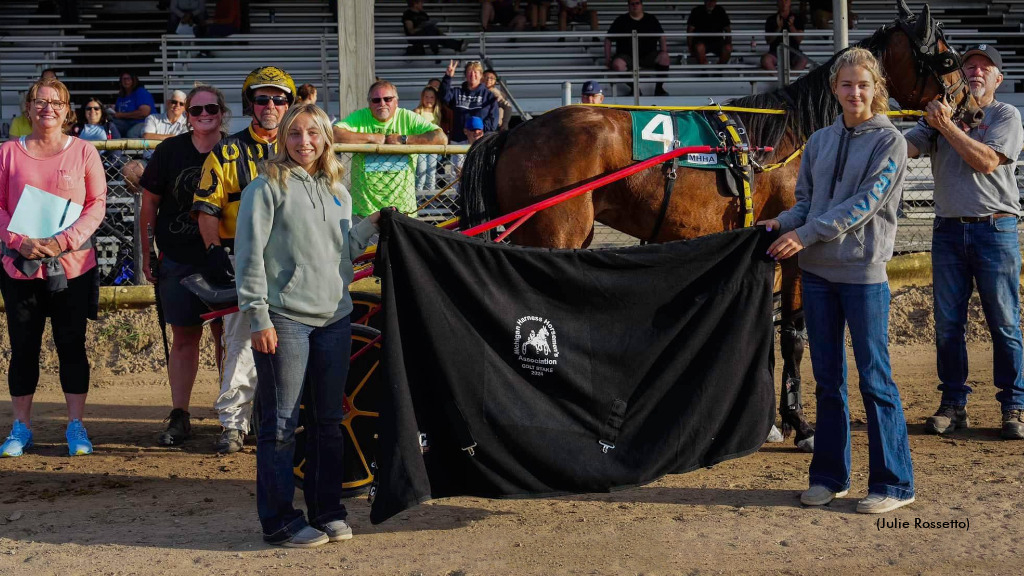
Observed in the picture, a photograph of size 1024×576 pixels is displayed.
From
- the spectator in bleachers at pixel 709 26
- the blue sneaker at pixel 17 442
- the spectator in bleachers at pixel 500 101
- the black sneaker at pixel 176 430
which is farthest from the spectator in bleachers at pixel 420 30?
the blue sneaker at pixel 17 442

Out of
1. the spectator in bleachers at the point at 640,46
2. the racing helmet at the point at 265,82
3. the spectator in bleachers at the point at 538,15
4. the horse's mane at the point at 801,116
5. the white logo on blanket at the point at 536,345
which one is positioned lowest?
the white logo on blanket at the point at 536,345

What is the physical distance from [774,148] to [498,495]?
290cm

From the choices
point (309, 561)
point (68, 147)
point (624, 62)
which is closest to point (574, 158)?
point (309, 561)

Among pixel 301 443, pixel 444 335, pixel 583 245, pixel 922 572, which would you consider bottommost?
pixel 922 572

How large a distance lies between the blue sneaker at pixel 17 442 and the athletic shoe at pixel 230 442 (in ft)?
3.88

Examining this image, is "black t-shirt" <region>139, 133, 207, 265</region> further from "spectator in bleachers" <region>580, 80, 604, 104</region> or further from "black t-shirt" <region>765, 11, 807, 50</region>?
"black t-shirt" <region>765, 11, 807, 50</region>

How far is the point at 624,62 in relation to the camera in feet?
50.1

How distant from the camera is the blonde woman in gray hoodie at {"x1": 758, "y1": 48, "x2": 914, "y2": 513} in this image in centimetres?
457

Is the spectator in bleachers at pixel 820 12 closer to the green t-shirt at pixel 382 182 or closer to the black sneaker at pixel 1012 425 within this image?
the green t-shirt at pixel 382 182

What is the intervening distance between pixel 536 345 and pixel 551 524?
32.2 inches

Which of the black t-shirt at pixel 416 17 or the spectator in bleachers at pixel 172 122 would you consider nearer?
the spectator in bleachers at pixel 172 122

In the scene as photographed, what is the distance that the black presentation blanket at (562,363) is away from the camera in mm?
4430

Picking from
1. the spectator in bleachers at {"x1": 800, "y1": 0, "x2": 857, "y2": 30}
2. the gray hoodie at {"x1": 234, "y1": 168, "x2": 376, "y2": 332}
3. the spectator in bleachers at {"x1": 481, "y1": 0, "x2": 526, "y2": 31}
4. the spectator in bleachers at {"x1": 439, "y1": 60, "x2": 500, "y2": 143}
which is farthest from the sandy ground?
the spectator in bleachers at {"x1": 800, "y1": 0, "x2": 857, "y2": 30}

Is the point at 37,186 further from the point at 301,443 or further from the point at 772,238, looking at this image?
the point at 772,238
